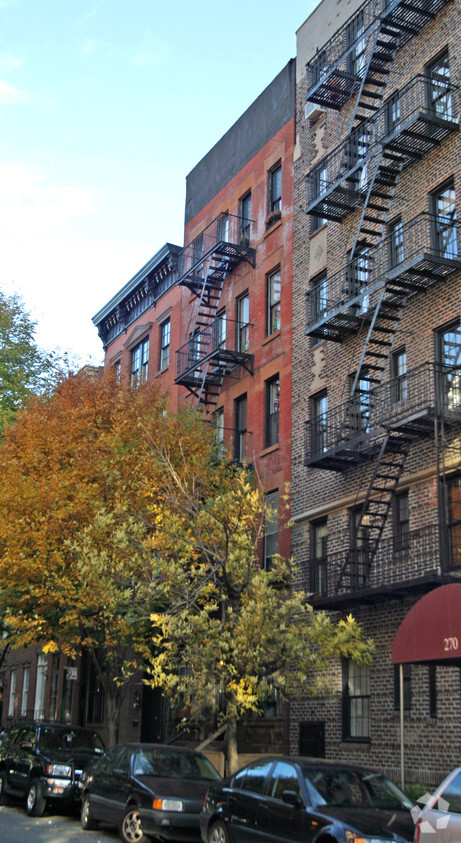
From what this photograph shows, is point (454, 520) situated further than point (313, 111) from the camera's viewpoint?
No

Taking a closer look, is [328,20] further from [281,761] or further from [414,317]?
[281,761]

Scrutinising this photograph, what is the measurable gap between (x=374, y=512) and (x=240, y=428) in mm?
9144

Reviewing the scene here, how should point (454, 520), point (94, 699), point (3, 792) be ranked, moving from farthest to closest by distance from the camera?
point (94, 699), point (3, 792), point (454, 520)

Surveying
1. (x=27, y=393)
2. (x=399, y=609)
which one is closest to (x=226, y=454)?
(x=27, y=393)

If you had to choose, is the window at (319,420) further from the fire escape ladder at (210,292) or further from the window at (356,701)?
the fire escape ladder at (210,292)

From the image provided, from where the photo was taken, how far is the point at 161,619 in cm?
1570

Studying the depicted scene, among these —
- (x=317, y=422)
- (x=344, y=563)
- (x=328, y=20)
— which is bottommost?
(x=344, y=563)

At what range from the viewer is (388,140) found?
829 inches

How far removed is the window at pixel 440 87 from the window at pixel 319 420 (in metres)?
7.37

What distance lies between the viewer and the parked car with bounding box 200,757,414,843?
1078 centimetres

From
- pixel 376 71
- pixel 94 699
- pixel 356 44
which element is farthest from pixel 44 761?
pixel 356 44

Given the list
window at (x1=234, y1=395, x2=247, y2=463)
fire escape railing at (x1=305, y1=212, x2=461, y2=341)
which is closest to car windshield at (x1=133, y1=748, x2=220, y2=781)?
fire escape railing at (x1=305, y1=212, x2=461, y2=341)

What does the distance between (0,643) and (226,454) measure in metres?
8.52

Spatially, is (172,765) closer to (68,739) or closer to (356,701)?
(68,739)
